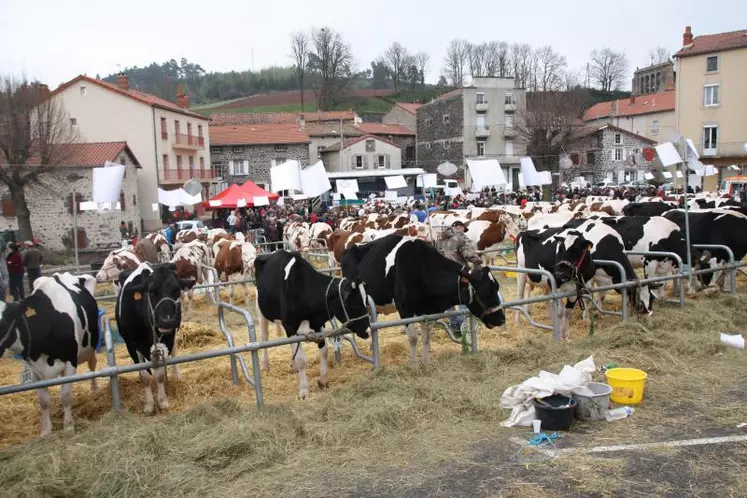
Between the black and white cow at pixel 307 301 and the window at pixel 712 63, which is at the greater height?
the window at pixel 712 63

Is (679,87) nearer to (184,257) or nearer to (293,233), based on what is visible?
(293,233)

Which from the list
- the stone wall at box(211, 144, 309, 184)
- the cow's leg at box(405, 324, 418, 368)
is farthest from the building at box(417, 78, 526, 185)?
the cow's leg at box(405, 324, 418, 368)

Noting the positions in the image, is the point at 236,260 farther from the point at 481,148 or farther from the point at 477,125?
the point at 481,148

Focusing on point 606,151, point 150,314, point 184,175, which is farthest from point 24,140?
point 606,151

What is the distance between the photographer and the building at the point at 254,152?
5897 cm

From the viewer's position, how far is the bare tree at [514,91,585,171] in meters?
61.1

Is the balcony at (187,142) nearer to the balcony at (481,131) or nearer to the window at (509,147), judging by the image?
the balcony at (481,131)

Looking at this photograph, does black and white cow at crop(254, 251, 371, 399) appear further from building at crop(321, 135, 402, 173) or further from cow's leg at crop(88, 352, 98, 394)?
building at crop(321, 135, 402, 173)

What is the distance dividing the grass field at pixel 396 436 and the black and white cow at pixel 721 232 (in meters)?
4.96

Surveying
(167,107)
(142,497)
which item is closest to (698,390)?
(142,497)

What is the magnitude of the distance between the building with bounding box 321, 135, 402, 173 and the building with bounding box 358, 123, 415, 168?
429cm

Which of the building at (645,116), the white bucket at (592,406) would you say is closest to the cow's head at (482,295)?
the white bucket at (592,406)

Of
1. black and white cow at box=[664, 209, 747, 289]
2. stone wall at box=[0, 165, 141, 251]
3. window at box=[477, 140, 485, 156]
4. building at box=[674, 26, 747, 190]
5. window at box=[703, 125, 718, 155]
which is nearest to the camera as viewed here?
black and white cow at box=[664, 209, 747, 289]

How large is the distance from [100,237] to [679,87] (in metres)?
43.4
